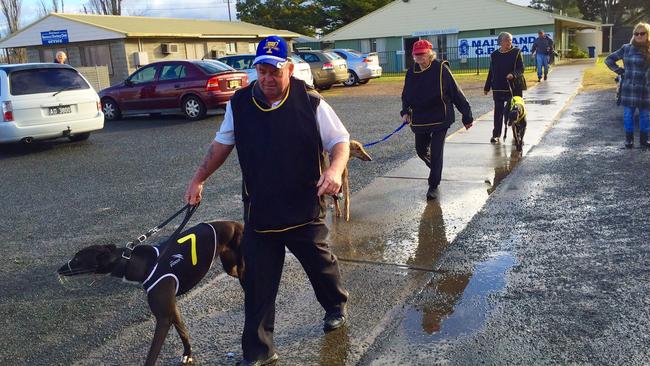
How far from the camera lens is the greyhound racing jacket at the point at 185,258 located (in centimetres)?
312

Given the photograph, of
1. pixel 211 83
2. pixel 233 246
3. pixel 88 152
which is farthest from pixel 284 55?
pixel 211 83

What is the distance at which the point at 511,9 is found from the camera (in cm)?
3778

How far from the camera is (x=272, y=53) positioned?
3.04m

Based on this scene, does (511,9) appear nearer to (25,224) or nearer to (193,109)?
(193,109)

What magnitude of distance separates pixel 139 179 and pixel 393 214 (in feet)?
13.3

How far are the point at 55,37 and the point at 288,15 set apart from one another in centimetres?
2704

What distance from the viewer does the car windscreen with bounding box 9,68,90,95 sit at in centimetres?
1064

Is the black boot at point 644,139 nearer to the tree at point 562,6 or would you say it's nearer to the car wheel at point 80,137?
the car wheel at point 80,137

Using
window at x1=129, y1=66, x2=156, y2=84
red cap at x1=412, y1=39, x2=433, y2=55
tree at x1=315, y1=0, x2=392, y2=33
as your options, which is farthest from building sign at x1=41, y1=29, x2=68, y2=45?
tree at x1=315, y1=0, x2=392, y2=33

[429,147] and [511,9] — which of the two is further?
[511,9]

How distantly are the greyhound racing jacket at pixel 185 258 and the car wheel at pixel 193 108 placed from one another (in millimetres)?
11461

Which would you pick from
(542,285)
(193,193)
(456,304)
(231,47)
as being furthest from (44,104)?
(231,47)

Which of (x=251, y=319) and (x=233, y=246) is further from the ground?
(x=233, y=246)

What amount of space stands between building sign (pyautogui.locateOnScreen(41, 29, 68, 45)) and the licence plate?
2015 cm
